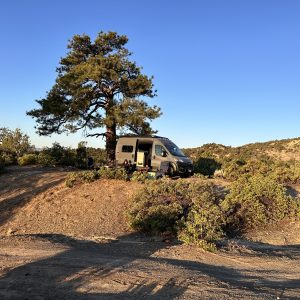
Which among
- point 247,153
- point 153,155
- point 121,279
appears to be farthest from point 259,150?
point 121,279

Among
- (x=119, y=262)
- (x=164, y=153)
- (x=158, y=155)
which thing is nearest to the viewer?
Answer: (x=119, y=262)

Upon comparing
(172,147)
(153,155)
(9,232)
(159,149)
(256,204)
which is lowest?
(9,232)

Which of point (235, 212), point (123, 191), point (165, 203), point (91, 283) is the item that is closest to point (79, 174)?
point (123, 191)

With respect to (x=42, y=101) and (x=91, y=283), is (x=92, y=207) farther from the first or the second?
(x=42, y=101)

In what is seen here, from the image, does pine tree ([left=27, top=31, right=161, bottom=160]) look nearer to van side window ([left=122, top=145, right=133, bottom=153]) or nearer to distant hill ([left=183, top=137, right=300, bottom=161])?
van side window ([left=122, top=145, right=133, bottom=153])

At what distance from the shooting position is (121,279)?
678 cm

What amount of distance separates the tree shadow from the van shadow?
9.28 metres

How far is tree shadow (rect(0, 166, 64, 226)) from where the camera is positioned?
17.3 meters

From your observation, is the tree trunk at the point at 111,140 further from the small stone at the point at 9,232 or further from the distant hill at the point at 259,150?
the distant hill at the point at 259,150

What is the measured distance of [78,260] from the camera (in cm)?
793

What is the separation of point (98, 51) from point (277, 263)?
2255 cm

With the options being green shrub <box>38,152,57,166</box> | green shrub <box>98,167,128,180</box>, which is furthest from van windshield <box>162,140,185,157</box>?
green shrub <box>38,152,57,166</box>

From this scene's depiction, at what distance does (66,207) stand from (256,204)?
6.86 m

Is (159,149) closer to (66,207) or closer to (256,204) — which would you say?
(66,207)
